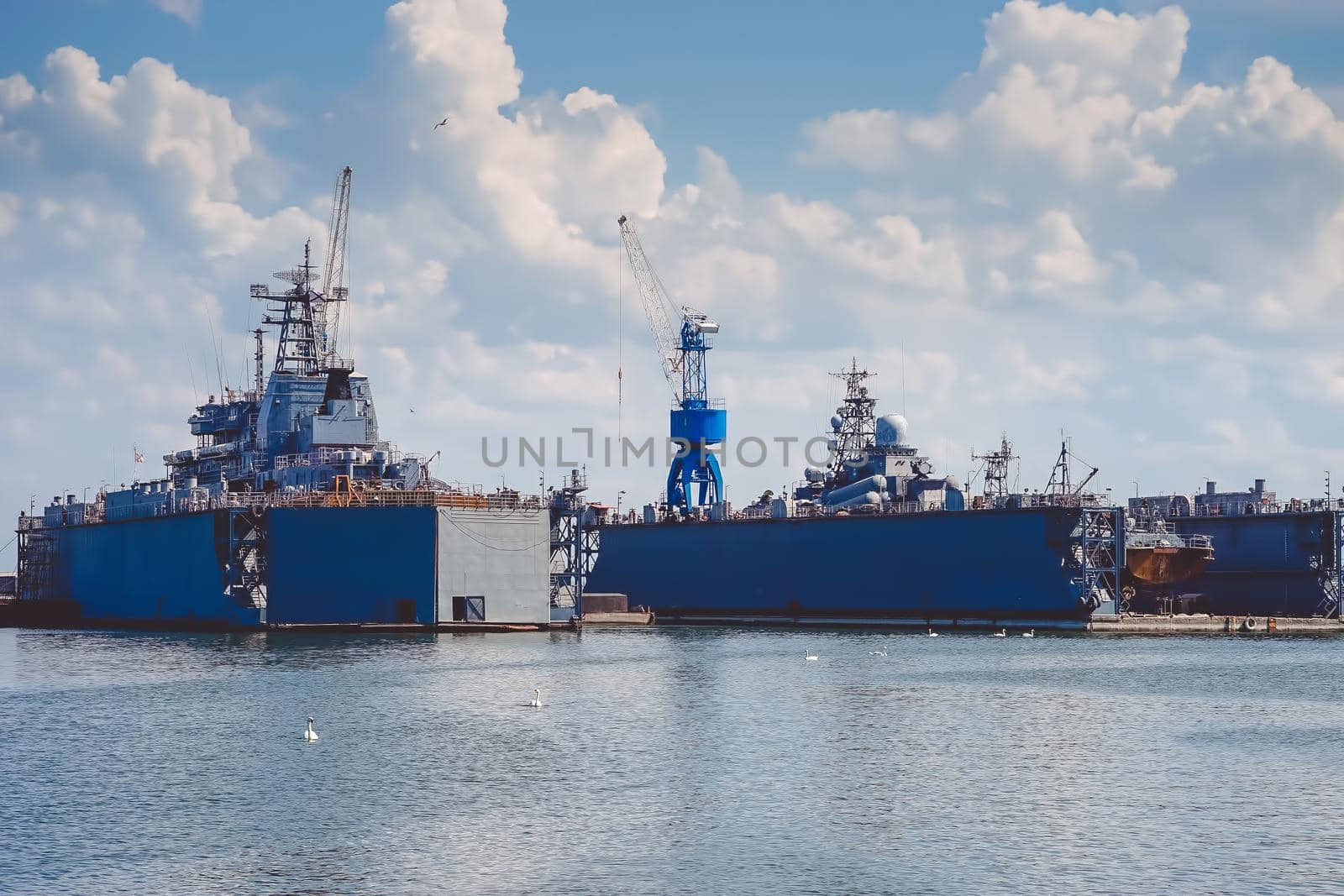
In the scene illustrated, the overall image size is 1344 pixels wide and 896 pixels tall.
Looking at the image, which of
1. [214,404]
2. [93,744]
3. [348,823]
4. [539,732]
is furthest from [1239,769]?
[214,404]

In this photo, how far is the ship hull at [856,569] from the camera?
97438mm

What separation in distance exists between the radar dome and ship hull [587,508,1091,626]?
487 inches

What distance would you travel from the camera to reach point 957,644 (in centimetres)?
8525

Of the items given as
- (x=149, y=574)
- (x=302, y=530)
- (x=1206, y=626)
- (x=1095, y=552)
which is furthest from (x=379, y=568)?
(x=1206, y=626)

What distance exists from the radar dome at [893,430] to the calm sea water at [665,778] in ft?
171

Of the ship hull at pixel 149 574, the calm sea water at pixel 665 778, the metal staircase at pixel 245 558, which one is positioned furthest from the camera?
the ship hull at pixel 149 574

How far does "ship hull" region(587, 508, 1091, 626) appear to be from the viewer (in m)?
97.4

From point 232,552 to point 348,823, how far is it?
54.3 m

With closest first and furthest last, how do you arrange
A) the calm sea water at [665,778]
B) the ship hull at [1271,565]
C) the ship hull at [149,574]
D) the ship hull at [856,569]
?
the calm sea water at [665,778], the ship hull at [149,574], the ship hull at [856,569], the ship hull at [1271,565]

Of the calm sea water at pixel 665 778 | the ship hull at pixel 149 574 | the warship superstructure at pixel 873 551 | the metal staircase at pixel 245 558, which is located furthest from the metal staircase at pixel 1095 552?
the ship hull at pixel 149 574

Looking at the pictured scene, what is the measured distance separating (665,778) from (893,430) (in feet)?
275

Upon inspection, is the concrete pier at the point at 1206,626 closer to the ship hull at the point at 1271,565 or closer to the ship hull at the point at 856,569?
the ship hull at the point at 856,569

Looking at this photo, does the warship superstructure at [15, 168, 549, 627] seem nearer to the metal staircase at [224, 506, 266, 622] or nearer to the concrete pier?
the metal staircase at [224, 506, 266, 622]

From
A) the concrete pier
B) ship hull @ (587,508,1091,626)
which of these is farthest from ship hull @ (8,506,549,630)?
the concrete pier
